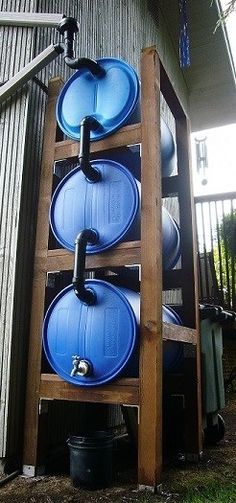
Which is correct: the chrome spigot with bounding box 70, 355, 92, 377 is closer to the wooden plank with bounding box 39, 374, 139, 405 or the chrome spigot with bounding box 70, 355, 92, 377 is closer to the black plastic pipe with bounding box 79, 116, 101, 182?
the wooden plank with bounding box 39, 374, 139, 405

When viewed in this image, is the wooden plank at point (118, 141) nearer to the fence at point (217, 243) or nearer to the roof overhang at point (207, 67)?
the fence at point (217, 243)

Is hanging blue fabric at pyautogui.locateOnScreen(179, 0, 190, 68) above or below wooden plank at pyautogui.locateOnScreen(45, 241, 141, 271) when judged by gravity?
above

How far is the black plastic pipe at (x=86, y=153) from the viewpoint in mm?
2873

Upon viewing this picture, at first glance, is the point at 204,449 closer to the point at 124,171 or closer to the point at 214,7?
the point at 124,171

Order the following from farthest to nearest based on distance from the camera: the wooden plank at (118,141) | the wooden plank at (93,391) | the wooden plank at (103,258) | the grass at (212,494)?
1. the wooden plank at (118,141)
2. the wooden plank at (103,258)
3. the wooden plank at (93,391)
4. the grass at (212,494)

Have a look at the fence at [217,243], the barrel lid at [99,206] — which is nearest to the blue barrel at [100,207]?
the barrel lid at [99,206]

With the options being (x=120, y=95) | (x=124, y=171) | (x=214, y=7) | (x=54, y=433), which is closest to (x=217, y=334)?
(x=54, y=433)

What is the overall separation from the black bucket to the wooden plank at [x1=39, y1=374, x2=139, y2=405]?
0.81 ft

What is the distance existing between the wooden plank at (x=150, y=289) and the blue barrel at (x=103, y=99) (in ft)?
0.41

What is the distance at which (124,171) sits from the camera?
2910mm

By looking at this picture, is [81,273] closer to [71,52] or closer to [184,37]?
[71,52]

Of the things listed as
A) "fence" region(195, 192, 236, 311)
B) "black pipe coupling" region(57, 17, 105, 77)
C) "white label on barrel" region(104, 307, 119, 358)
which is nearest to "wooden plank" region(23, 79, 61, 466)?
"black pipe coupling" region(57, 17, 105, 77)

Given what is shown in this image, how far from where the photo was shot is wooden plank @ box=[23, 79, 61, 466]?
2816mm

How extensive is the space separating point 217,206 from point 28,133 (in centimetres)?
452
